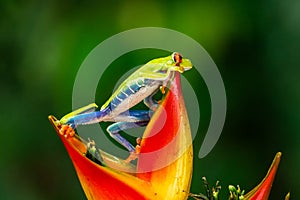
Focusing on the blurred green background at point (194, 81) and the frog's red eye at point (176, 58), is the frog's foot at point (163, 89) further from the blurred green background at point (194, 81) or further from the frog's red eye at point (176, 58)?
the blurred green background at point (194, 81)

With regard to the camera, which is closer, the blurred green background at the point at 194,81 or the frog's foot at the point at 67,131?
the frog's foot at the point at 67,131

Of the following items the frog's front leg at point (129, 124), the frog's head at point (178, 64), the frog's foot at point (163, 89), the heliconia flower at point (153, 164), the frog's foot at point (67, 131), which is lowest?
the heliconia flower at point (153, 164)

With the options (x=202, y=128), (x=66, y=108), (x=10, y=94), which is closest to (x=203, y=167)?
(x=202, y=128)

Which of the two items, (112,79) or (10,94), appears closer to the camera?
(112,79)

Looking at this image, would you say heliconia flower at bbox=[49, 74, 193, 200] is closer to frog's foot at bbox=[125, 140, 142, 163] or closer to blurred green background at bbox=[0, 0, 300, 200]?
frog's foot at bbox=[125, 140, 142, 163]

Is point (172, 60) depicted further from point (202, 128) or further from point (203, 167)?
point (203, 167)

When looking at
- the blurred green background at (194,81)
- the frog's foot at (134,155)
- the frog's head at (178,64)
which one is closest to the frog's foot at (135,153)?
the frog's foot at (134,155)

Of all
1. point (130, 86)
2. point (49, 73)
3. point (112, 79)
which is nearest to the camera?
point (130, 86)
